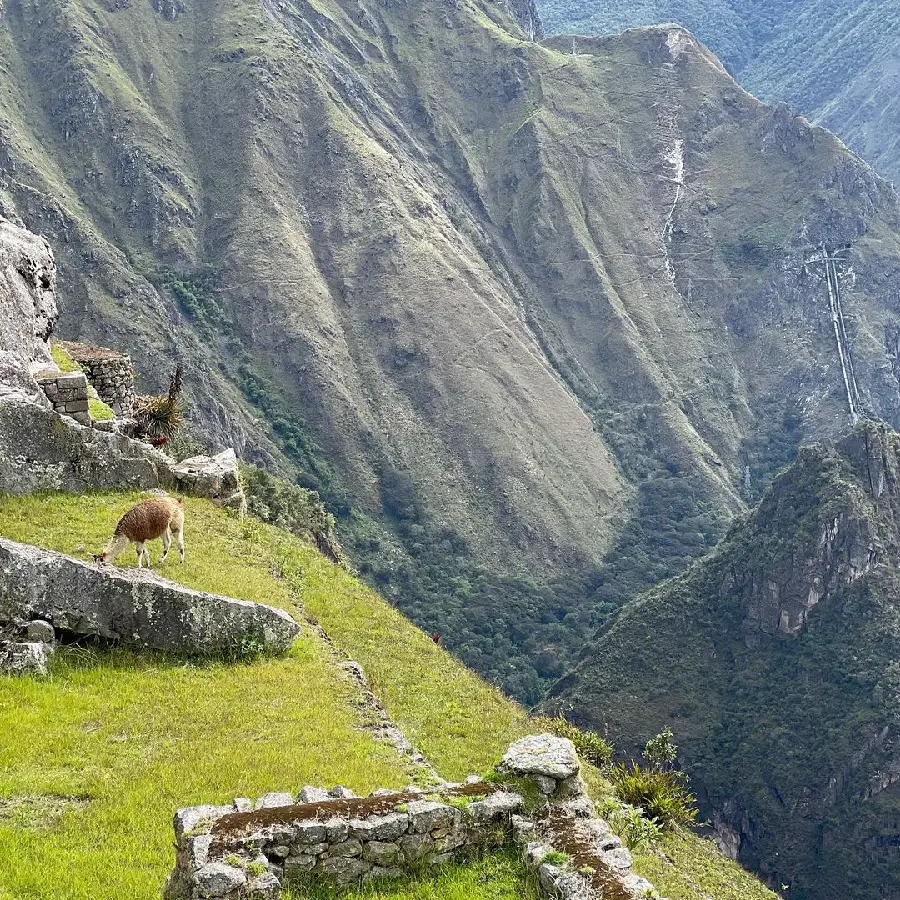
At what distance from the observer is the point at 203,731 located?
39.7 ft

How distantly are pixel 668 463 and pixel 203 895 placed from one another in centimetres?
18868

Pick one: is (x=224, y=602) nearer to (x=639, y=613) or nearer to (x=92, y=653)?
(x=92, y=653)

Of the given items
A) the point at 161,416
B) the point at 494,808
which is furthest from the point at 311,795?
the point at 161,416

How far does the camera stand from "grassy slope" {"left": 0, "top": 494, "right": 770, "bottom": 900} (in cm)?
929

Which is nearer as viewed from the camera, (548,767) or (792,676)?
(548,767)

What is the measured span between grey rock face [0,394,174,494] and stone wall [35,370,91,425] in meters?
4.13

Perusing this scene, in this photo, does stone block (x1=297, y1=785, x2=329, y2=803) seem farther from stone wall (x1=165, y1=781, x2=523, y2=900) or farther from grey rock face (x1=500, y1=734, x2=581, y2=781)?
grey rock face (x1=500, y1=734, x2=581, y2=781)

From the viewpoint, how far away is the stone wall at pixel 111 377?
31453 millimetres

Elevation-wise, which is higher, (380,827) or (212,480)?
(380,827)

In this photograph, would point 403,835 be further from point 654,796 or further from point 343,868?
point 654,796

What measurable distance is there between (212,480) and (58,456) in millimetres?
4211

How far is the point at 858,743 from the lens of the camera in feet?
399

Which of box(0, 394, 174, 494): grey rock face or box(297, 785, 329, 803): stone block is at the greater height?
box(297, 785, 329, 803): stone block

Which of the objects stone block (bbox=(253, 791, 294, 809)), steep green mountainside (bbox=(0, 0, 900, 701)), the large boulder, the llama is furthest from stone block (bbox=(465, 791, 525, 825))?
steep green mountainside (bbox=(0, 0, 900, 701))
